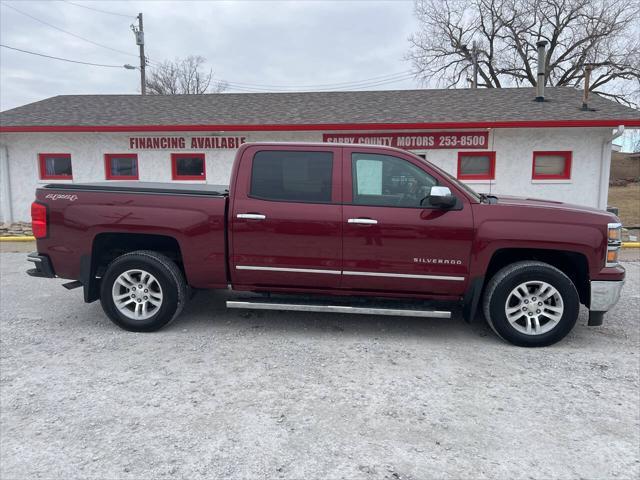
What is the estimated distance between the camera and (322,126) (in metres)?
11.2

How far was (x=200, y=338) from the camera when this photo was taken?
4574mm

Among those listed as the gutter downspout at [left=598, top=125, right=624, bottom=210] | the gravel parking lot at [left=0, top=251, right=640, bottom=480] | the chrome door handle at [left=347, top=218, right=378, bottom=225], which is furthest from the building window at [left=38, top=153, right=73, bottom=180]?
the gutter downspout at [left=598, top=125, right=624, bottom=210]

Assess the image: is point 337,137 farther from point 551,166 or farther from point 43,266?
point 43,266

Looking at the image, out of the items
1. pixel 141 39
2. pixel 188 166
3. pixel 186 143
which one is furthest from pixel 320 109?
pixel 141 39

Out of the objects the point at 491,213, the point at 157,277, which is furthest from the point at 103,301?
the point at 491,213

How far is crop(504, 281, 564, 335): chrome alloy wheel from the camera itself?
14.2ft

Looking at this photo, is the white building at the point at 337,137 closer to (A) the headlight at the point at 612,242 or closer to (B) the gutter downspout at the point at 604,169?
(B) the gutter downspout at the point at 604,169

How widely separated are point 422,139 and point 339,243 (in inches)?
317

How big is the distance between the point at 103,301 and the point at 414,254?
3.25 meters

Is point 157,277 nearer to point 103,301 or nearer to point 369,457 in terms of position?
point 103,301

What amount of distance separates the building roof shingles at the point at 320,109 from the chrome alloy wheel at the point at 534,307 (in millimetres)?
7502

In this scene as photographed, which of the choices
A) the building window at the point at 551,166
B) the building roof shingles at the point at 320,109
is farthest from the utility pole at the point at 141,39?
the building window at the point at 551,166

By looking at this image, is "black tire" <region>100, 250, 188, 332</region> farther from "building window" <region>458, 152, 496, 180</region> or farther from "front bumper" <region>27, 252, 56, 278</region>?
"building window" <region>458, 152, 496, 180</region>

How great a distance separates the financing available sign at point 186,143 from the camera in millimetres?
12094
